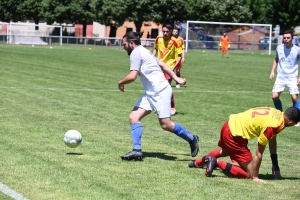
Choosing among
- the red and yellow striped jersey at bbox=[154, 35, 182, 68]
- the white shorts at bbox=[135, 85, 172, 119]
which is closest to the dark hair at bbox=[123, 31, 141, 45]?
the white shorts at bbox=[135, 85, 172, 119]

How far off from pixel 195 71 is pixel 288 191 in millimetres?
23018

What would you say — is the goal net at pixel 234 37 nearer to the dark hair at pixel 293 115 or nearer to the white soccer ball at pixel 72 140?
the white soccer ball at pixel 72 140

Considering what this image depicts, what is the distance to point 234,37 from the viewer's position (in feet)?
189

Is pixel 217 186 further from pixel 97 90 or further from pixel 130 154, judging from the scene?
pixel 97 90

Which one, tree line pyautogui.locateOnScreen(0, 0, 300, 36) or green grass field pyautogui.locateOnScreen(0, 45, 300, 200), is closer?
green grass field pyautogui.locateOnScreen(0, 45, 300, 200)

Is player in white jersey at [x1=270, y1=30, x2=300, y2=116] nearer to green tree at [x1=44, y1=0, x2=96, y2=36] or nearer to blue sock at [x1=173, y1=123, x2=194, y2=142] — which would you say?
blue sock at [x1=173, y1=123, x2=194, y2=142]

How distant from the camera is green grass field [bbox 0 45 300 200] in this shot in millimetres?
7461

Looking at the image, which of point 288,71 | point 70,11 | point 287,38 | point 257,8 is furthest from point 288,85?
point 257,8

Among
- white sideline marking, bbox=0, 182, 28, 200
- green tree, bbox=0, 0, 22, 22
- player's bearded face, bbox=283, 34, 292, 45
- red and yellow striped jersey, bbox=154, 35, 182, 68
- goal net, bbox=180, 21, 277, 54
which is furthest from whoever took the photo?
green tree, bbox=0, 0, 22, 22

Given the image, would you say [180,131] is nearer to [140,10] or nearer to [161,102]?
[161,102]

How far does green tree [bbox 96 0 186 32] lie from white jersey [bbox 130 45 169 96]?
60.9 metres

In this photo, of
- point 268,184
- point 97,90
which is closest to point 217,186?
point 268,184

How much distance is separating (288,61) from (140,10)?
188ft

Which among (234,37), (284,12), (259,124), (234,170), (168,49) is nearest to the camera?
(259,124)
